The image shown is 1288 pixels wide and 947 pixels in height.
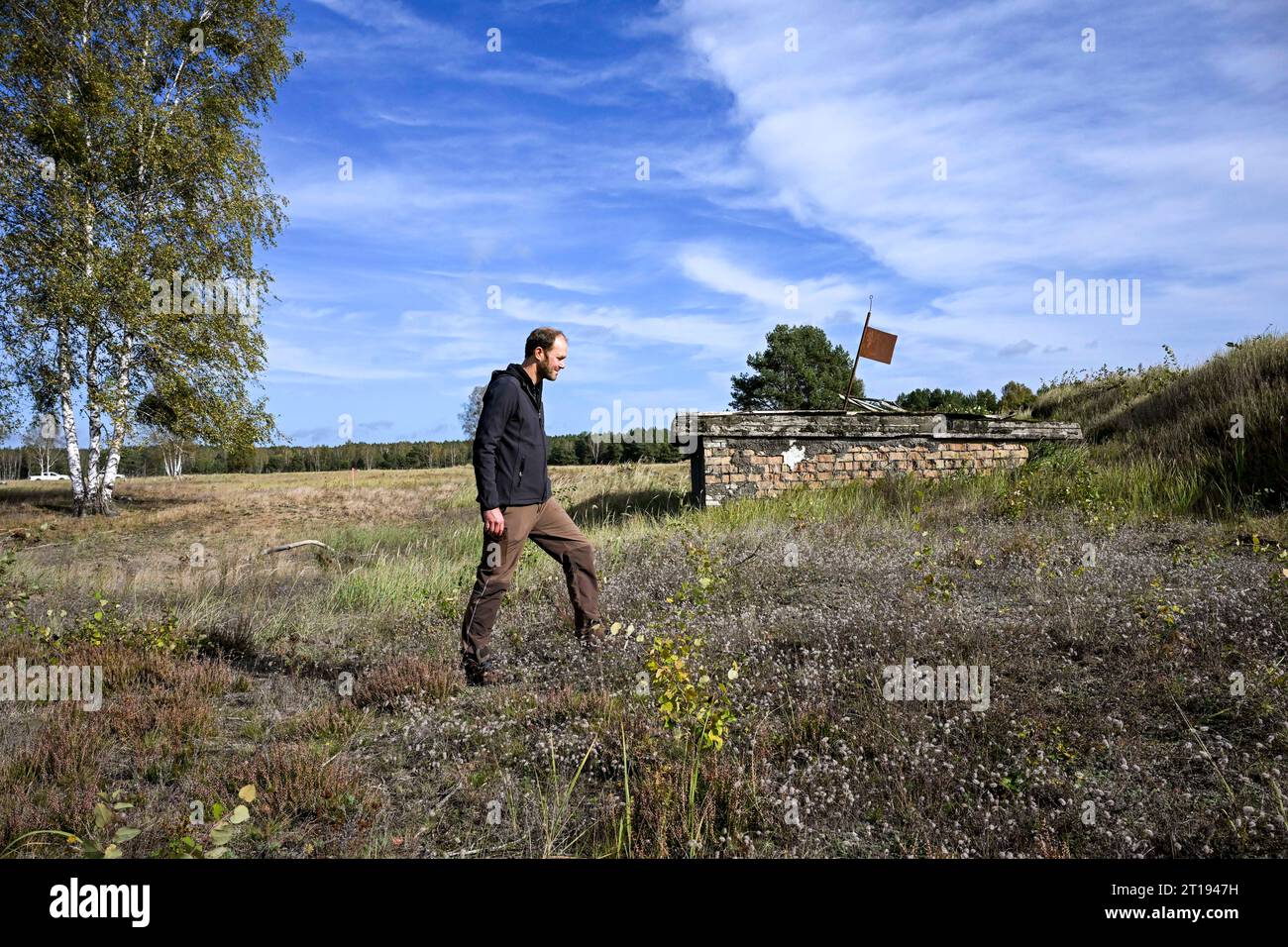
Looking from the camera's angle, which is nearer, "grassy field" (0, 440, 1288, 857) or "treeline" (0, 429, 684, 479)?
"grassy field" (0, 440, 1288, 857)

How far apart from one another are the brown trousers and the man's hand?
0.07 meters

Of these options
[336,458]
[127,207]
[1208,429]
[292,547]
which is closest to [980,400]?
[1208,429]

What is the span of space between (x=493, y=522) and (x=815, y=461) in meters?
9.33

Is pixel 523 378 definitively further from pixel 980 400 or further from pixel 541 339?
pixel 980 400

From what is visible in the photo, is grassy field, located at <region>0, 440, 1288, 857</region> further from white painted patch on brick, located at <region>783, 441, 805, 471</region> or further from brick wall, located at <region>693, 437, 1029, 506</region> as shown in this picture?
white painted patch on brick, located at <region>783, 441, 805, 471</region>

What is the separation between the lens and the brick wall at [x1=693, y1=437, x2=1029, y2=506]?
1320 cm

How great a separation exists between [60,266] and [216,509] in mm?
7644

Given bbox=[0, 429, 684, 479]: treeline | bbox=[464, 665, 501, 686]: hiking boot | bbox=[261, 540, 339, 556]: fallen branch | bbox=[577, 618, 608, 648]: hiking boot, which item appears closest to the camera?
bbox=[464, 665, 501, 686]: hiking boot

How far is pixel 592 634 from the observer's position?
599 centimetres

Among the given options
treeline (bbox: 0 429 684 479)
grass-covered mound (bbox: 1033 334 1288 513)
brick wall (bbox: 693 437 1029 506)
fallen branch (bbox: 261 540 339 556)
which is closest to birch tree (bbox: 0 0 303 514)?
fallen branch (bbox: 261 540 339 556)

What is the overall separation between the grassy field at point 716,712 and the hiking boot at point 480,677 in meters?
0.21

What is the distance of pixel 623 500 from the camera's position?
1723cm
